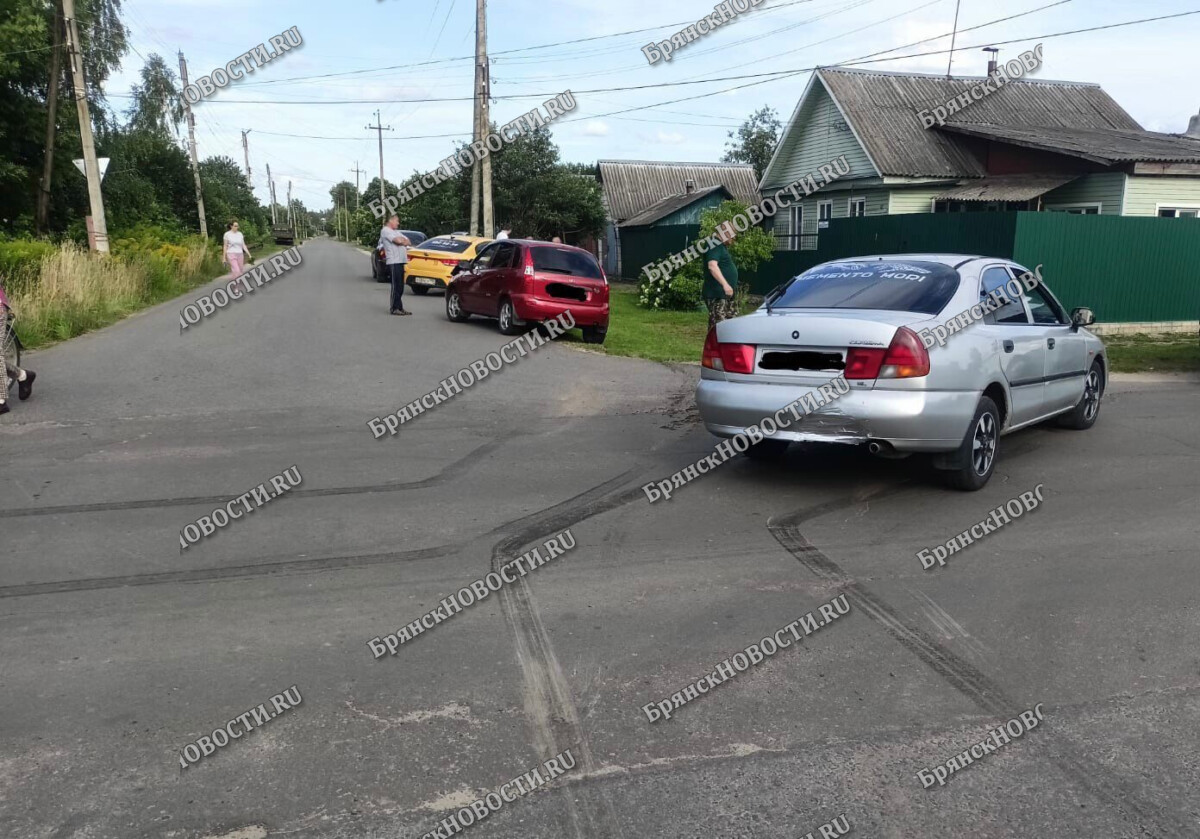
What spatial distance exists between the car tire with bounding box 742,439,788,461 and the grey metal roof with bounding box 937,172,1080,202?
16911 millimetres

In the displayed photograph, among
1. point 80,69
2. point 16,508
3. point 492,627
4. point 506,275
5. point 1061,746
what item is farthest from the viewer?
point 80,69

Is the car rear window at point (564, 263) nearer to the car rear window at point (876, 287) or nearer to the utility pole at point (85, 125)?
the car rear window at point (876, 287)

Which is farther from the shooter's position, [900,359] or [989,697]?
[900,359]

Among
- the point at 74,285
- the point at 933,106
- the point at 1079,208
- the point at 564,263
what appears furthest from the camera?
the point at 933,106

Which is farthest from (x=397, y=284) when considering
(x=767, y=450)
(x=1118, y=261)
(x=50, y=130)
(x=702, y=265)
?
(x=50, y=130)

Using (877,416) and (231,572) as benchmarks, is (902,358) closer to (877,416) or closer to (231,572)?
(877,416)

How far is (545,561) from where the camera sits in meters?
5.41

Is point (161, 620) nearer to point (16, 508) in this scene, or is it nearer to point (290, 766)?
point (290, 766)

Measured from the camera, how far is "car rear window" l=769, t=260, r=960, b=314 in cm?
677

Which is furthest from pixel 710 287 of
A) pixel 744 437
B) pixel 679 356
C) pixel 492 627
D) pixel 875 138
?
pixel 875 138

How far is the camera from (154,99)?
52531 mm

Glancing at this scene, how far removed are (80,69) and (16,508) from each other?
18973 mm

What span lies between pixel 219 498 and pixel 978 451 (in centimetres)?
528

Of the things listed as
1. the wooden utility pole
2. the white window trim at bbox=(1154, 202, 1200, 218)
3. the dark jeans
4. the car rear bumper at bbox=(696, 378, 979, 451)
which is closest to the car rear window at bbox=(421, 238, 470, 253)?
the dark jeans
